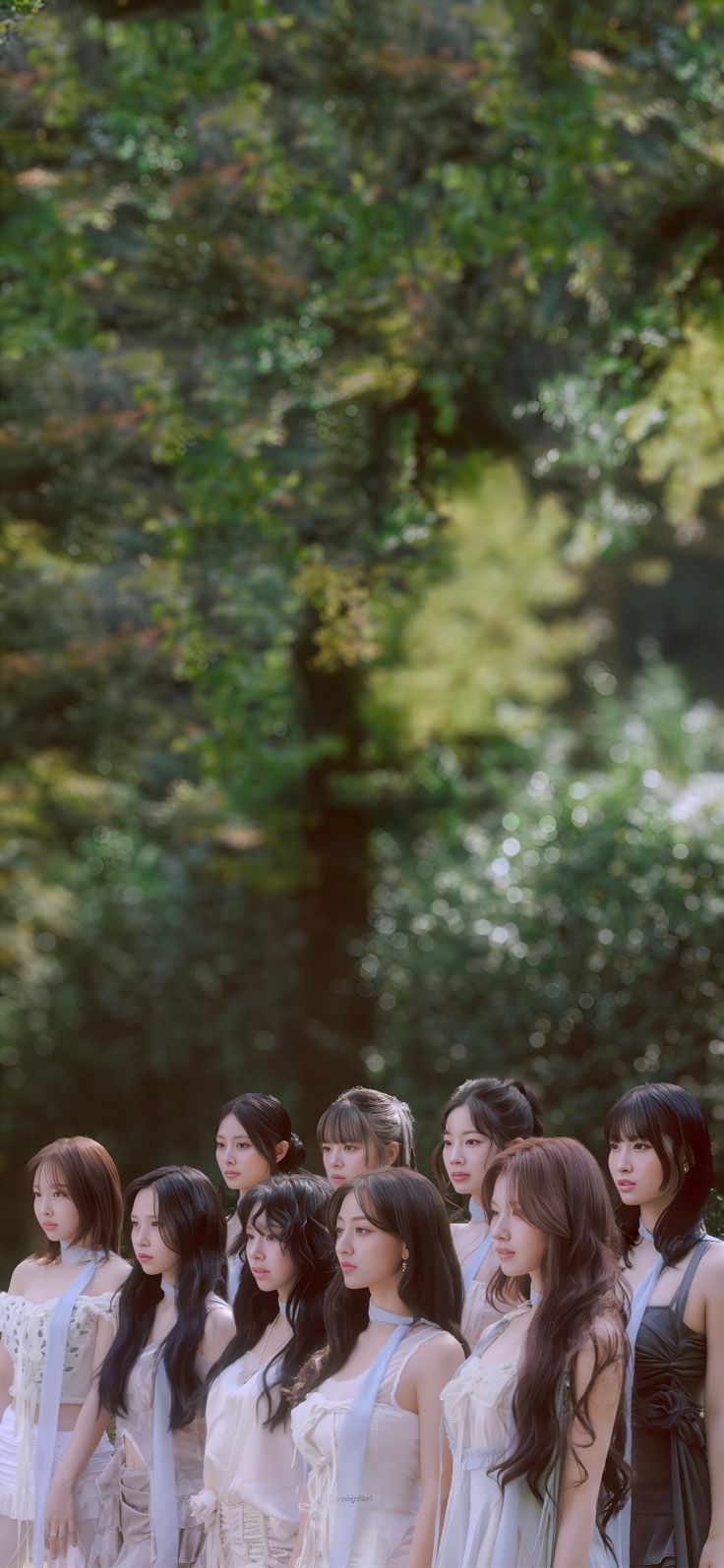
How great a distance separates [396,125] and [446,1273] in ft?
22.1

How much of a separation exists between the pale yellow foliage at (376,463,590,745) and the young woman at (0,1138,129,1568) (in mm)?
10966

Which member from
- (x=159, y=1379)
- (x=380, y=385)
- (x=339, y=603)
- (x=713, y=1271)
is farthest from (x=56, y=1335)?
(x=380, y=385)

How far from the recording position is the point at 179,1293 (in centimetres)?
450

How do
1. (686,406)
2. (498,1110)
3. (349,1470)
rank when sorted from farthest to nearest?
(686,406) < (498,1110) < (349,1470)

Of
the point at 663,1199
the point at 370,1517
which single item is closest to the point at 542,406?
the point at 663,1199

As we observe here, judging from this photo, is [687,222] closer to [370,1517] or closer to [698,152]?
[698,152]

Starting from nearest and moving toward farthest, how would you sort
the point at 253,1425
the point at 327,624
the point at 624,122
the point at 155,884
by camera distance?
1. the point at 253,1425
2. the point at 624,122
3. the point at 327,624
4. the point at 155,884

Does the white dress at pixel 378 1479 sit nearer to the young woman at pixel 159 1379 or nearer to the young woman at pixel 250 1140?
the young woman at pixel 159 1379

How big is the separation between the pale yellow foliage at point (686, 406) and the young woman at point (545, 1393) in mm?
5990

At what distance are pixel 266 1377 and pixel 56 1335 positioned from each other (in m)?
0.70

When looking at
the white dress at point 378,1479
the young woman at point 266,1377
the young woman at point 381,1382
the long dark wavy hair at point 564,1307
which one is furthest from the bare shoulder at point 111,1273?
the long dark wavy hair at point 564,1307

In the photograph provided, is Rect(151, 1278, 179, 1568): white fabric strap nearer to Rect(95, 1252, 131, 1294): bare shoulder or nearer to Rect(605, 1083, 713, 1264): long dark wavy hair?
Rect(95, 1252, 131, 1294): bare shoulder

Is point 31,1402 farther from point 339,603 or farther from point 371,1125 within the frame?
point 339,603

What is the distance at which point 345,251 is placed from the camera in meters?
9.06
